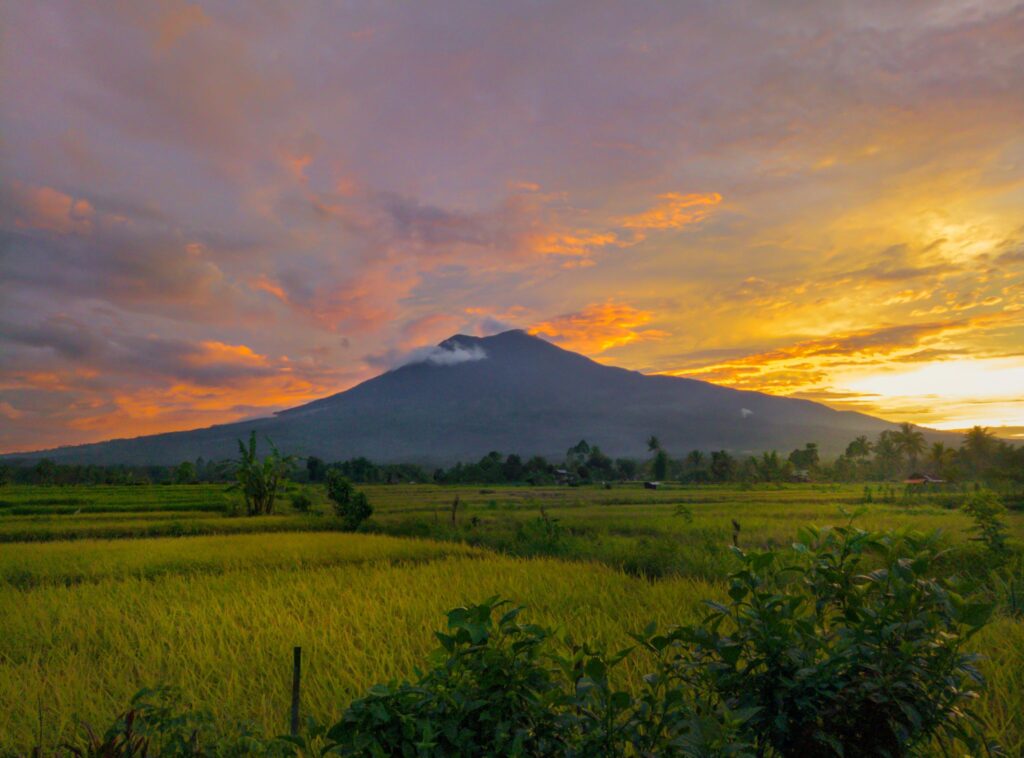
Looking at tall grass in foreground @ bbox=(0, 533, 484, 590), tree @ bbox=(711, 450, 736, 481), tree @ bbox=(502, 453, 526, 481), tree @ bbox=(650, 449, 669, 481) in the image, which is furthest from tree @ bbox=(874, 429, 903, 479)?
tall grass in foreground @ bbox=(0, 533, 484, 590)

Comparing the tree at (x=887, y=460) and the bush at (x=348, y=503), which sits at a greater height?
the bush at (x=348, y=503)

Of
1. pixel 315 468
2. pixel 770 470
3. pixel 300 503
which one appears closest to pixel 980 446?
pixel 770 470

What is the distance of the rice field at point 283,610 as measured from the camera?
5590 millimetres

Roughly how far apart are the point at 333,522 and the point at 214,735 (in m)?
25.1

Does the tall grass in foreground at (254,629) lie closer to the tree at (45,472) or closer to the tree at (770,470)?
the tree at (770,470)

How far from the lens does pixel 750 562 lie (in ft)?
9.46

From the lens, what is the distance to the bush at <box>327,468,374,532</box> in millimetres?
26922

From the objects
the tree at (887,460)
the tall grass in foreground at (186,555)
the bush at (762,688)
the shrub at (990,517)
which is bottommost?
the tree at (887,460)

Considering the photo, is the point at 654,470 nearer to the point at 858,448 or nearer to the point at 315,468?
the point at 858,448

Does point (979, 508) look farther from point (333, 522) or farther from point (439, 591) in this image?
point (333, 522)

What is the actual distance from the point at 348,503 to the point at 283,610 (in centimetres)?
1885

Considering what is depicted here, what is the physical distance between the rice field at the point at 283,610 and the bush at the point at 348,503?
601 cm

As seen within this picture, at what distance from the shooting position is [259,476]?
31.7 meters

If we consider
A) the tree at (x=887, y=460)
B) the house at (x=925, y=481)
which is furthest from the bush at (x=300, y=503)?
the tree at (x=887, y=460)
